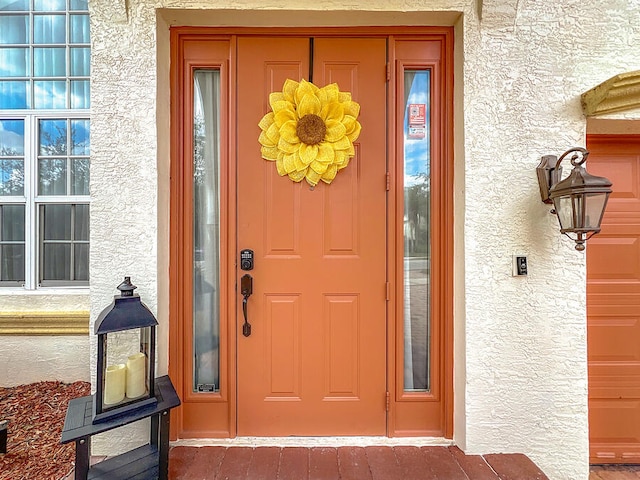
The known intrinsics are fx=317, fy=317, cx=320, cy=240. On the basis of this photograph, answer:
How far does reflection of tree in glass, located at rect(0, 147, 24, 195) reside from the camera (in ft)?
8.97

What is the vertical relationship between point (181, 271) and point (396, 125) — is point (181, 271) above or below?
below

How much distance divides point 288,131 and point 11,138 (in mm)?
2568

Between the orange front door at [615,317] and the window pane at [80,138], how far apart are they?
3885 millimetres

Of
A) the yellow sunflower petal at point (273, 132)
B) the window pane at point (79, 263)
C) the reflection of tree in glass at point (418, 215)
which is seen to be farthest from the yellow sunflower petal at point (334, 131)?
the window pane at point (79, 263)

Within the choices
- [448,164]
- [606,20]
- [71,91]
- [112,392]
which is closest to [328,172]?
[448,164]

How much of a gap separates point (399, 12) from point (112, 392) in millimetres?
2688

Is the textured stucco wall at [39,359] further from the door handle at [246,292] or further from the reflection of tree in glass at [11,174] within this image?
the door handle at [246,292]

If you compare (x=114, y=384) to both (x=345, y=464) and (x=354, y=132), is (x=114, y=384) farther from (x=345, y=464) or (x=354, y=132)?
(x=354, y=132)

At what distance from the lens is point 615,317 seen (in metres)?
2.16

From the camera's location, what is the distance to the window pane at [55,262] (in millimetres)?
2729

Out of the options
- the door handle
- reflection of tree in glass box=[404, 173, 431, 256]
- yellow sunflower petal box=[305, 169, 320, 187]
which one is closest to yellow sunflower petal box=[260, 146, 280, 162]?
yellow sunflower petal box=[305, 169, 320, 187]

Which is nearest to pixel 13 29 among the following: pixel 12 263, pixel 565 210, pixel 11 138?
pixel 11 138

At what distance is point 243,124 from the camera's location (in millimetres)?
2105

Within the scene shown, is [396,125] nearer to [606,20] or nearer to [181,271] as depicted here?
[606,20]
